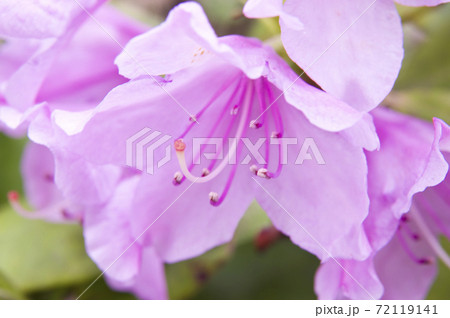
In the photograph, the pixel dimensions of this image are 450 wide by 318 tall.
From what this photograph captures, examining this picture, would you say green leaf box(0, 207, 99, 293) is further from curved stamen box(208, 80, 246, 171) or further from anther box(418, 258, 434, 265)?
anther box(418, 258, 434, 265)

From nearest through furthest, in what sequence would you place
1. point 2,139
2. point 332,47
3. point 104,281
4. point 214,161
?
point 332,47 → point 214,161 → point 104,281 → point 2,139

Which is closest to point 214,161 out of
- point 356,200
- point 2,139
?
point 356,200

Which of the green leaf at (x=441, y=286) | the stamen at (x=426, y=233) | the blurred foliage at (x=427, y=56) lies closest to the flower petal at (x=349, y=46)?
the stamen at (x=426, y=233)

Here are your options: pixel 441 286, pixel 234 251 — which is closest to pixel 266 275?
pixel 234 251

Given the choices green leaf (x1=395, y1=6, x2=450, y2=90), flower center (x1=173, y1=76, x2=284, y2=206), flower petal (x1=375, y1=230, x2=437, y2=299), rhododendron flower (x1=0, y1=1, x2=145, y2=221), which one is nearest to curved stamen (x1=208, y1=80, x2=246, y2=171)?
flower center (x1=173, y1=76, x2=284, y2=206)

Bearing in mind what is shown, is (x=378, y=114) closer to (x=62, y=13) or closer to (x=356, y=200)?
(x=356, y=200)

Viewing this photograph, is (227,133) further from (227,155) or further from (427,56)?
(427,56)

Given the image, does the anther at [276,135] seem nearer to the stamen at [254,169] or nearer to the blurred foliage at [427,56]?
the stamen at [254,169]
